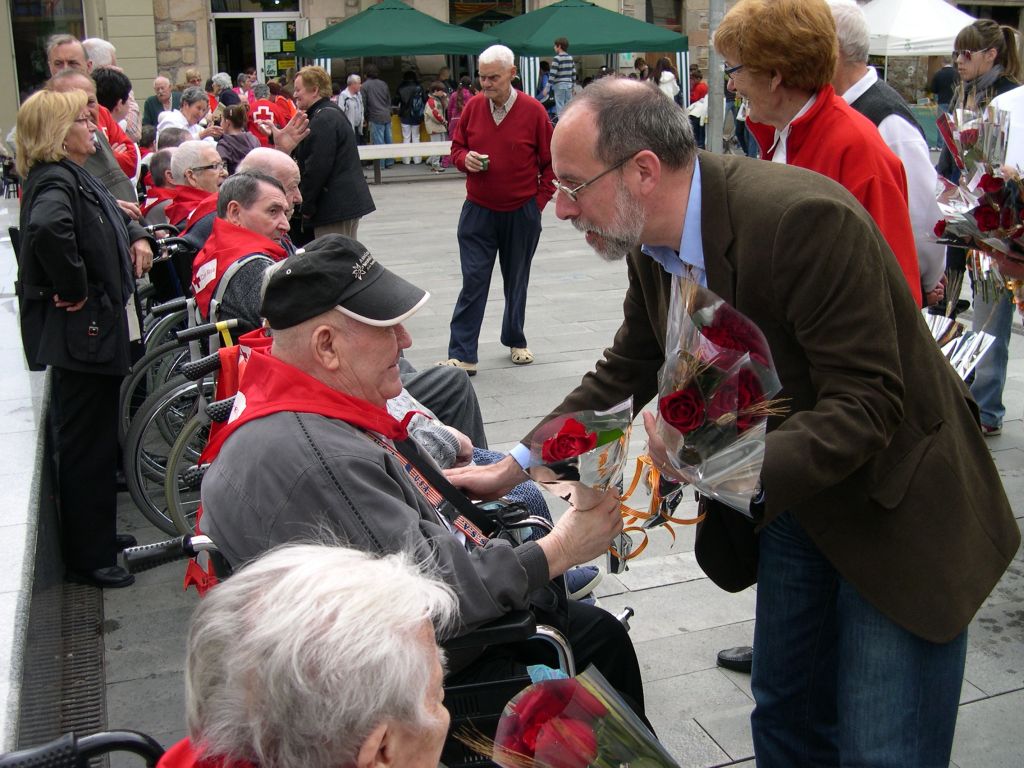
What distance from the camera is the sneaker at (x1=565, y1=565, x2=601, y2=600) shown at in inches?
131

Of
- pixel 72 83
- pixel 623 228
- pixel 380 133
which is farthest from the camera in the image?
pixel 380 133

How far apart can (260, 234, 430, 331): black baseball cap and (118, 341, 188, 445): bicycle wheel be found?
2868 millimetres

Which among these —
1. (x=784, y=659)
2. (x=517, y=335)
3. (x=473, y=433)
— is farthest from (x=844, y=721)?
(x=517, y=335)

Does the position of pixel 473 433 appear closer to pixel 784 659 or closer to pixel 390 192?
pixel 784 659

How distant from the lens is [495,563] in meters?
2.36

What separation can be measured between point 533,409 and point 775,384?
4329 mm

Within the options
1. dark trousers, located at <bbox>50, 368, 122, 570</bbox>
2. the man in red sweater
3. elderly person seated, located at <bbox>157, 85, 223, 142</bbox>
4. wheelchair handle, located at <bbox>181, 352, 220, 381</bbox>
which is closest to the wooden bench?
elderly person seated, located at <bbox>157, 85, 223, 142</bbox>

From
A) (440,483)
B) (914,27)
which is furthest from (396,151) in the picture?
(440,483)

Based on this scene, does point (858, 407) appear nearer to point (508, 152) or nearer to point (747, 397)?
point (747, 397)

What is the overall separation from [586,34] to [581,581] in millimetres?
16966

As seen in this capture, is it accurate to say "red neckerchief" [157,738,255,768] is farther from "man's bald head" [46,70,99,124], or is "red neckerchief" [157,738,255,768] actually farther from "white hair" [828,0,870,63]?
"man's bald head" [46,70,99,124]

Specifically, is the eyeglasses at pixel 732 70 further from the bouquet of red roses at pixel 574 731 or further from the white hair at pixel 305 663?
the white hair at pixel 305 663

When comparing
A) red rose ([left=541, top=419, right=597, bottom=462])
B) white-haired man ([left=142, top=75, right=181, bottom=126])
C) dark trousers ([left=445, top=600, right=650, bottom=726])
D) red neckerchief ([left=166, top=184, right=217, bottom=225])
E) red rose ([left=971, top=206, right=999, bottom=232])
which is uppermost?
white-haired man ([left=142, top=75, right=181, bottom=126])

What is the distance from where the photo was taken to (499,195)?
6.95 m
